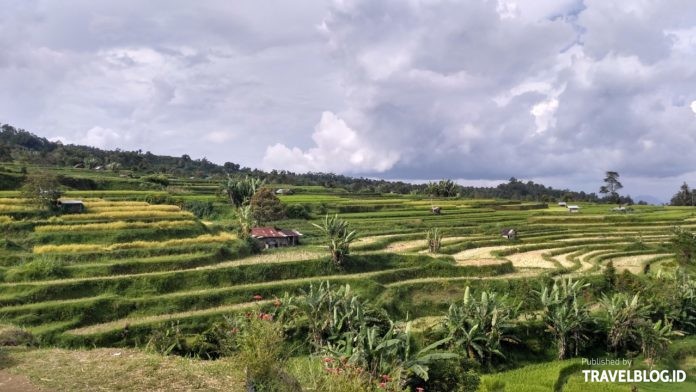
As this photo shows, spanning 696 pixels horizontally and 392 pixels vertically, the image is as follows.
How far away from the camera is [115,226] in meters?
32.0

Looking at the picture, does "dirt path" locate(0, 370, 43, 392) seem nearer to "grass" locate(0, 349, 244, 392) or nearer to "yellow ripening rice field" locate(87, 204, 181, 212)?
"grass" locate(0, 349, 244, 392)

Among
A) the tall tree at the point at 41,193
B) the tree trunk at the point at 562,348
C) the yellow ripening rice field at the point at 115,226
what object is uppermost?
the tall tree at the point at 41,193

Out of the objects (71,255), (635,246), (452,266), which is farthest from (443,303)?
(635,246)

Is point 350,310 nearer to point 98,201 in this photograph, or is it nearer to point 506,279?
point 506,279

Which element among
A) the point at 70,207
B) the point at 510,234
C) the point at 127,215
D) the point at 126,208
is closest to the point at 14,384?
the point at 127,215

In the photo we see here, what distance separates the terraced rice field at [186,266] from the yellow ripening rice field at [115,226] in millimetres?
63

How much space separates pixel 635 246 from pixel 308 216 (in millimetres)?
30626

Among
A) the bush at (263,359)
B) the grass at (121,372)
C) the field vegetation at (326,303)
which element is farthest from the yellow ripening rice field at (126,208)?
the bush at (263,359)

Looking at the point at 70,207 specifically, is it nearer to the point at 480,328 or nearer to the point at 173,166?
the point at 480,328

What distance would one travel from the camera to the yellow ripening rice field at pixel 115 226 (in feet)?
99.5

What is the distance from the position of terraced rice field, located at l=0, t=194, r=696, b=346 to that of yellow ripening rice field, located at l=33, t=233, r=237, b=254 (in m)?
0.06

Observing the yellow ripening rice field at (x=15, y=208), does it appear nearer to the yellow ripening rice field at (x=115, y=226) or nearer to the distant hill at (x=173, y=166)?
the yellow ripening rice field at (x=115, y=226)

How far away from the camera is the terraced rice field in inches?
853

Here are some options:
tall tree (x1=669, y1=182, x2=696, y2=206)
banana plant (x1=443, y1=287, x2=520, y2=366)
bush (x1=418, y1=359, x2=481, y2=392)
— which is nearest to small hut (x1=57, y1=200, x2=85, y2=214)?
banana plant (x1=443, y1=287, x2=520, y2=366)
